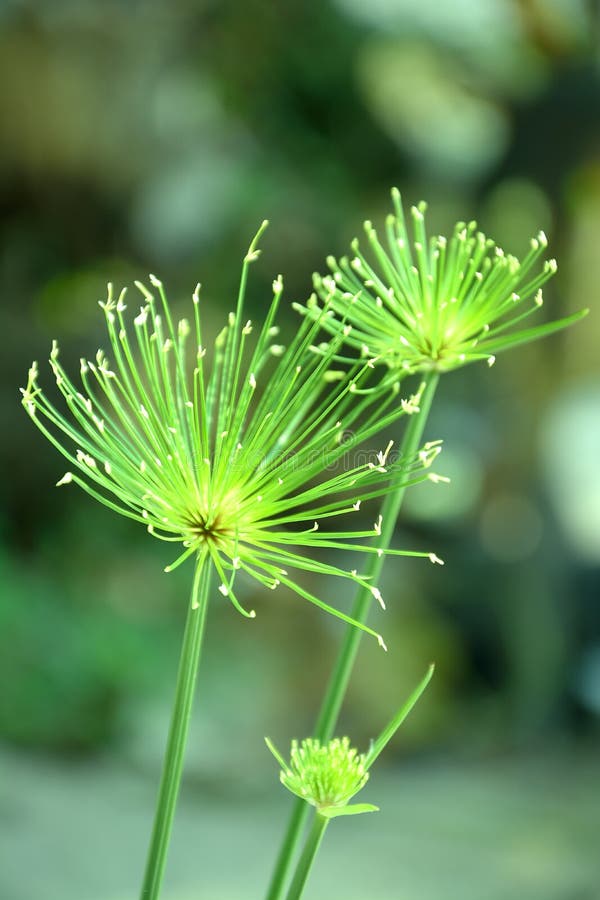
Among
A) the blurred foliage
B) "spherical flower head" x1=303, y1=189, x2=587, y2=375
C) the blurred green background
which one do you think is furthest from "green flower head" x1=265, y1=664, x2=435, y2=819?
the blurred foliage

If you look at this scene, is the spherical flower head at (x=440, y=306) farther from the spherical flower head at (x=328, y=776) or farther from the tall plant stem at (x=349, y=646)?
the spherical flower head at (x=328, y=776)

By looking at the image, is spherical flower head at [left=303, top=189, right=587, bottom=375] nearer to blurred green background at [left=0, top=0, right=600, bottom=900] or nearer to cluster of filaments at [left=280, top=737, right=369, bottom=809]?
cluster of filaments at [left=280, top=737, right=369, bottom=809]

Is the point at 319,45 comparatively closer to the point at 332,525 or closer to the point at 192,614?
the point at 332,525

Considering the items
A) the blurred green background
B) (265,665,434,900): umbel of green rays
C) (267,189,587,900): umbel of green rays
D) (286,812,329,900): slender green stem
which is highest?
the blurred green background

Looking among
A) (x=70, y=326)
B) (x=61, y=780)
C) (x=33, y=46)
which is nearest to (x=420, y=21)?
(x=33, y=46)

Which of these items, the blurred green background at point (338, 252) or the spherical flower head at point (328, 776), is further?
the blurred green background at point (338, 252)

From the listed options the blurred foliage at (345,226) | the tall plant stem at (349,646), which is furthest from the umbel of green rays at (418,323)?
the blurred foliage at (345,226)
